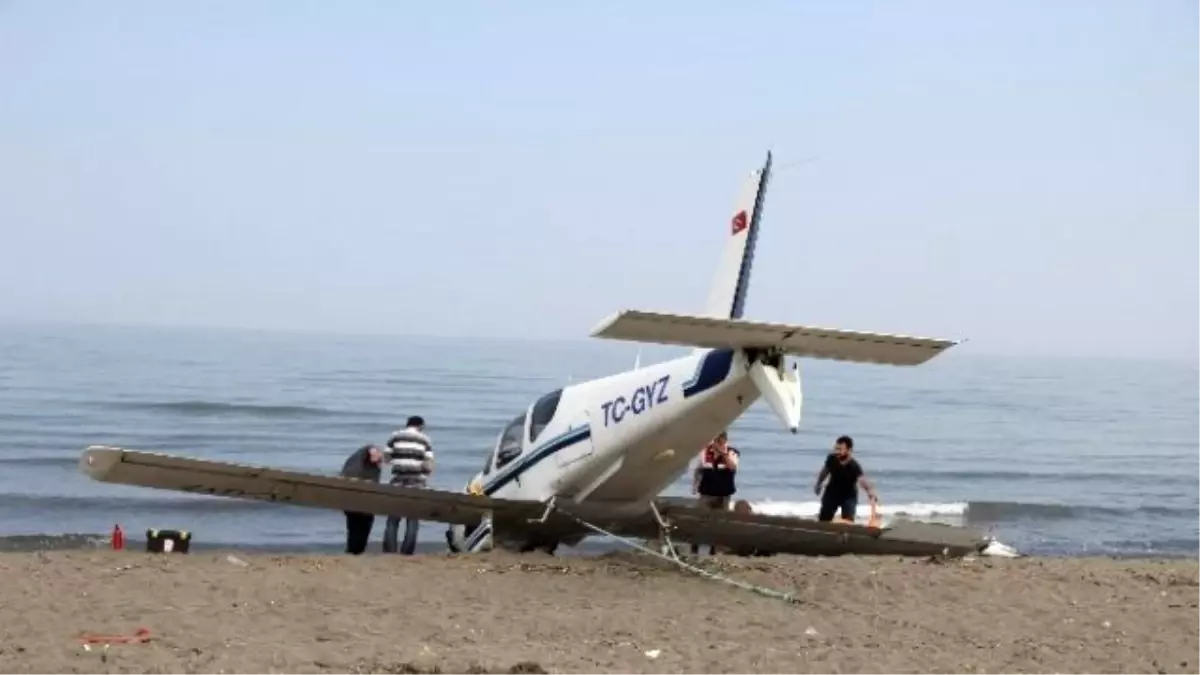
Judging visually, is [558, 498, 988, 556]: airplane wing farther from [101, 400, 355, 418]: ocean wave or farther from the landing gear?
[101, 400, 355, 418]: ocean wave

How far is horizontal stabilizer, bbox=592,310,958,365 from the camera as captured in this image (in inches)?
393

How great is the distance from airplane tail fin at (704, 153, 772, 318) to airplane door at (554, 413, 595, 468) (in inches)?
70.9

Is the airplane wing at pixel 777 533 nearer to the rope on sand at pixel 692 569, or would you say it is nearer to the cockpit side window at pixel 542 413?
the rope on sand at pixel 692 569

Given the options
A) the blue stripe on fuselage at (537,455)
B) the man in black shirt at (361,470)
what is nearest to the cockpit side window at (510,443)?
the blue stripe on fuselage at (537,455)

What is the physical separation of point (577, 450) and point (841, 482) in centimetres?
408

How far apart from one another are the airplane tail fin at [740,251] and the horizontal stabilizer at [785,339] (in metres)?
1.85

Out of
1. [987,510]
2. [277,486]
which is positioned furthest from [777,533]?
[987,510]

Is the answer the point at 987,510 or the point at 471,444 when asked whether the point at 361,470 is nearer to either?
the point at 987,510

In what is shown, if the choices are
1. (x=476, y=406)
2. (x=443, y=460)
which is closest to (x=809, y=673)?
(x=443, y=460)

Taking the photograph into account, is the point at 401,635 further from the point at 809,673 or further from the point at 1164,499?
the point at 1164,499

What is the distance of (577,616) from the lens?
10.2 m

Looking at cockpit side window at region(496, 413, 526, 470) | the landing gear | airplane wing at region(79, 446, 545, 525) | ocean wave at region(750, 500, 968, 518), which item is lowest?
ocean wave at region(750, 500, 968, 518)

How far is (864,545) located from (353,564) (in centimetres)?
561

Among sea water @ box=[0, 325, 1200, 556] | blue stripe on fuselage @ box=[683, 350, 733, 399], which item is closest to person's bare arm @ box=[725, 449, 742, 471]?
blue stripe on fuselage @ box=[683, 350, 733, 399]
